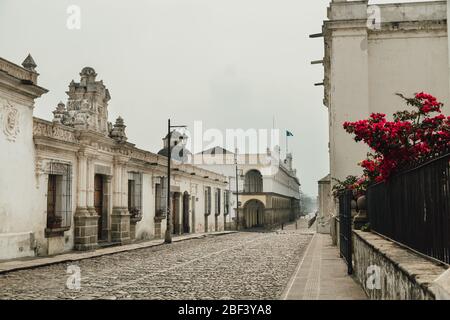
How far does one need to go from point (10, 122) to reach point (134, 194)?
10.2 meters

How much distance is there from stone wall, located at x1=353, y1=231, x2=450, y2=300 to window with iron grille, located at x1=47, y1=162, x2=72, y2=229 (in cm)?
1276

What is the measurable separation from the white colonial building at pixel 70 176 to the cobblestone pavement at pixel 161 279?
7.80ft

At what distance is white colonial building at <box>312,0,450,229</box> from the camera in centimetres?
2002

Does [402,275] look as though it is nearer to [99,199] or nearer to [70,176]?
[70,176]

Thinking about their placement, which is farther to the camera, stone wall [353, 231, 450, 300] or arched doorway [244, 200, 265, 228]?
arched doorway [244, 200, 265, 228]

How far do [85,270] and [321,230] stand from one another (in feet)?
72.1

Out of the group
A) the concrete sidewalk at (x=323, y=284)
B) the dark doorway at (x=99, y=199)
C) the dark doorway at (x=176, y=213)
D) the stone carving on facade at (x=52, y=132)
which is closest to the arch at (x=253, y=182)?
the dark doorway at (x=176, y=213)

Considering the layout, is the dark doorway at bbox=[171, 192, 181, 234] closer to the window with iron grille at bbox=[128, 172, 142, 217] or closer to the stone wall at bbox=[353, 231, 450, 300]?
the window with iron grille at bbox=[128, 172, 142, 217]

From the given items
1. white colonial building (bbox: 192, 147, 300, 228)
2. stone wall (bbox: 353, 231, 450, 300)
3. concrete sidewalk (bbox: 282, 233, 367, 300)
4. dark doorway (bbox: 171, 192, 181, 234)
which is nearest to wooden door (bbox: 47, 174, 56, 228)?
concrete sidewalk (bbox: 282, 233, 367, 300)

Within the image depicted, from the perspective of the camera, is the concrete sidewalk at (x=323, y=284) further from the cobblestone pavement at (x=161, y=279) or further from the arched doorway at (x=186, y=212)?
the arched doorway at (x=186, y=212)

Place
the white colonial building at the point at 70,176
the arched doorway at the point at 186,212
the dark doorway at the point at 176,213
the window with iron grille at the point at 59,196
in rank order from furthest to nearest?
1. the arched doorway at the point at 186,212
2. the dark doorway at the point at 176,213
3. the window with iron grille at the point at 59,196
4. the white colonial building at the point at 70,176

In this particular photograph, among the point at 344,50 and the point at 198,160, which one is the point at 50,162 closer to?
the point at 344,50

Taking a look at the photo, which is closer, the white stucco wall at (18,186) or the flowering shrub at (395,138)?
A: the flowering shrub at (395,138)

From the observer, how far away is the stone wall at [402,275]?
11.3ft
